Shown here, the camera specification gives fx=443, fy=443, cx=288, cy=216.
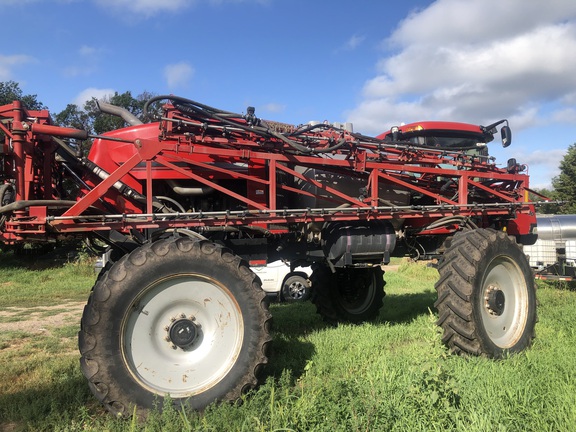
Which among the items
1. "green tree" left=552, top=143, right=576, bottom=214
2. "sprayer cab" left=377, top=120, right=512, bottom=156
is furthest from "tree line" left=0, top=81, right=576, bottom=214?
"sprayer cab" left=377, top=120, right=512, bottom=156

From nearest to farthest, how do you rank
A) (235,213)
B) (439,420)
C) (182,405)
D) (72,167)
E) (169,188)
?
(439,420), (182,405), (235,213), (72,167), (169,188)

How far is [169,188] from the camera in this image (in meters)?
4.61

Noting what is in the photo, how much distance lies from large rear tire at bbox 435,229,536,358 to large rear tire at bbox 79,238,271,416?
197cm

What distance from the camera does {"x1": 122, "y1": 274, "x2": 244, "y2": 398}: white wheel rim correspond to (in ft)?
11.1

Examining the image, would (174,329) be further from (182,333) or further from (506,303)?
(506,303)

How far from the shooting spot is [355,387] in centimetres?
329

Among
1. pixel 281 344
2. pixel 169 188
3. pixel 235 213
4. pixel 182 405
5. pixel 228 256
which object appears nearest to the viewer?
pixel 182 405

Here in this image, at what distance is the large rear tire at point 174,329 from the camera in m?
3.21

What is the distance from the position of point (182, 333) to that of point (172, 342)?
10 cm

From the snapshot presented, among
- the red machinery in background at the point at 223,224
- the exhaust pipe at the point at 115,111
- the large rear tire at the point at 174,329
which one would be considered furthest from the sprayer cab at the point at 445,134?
the large rear tire at the point at 174,329

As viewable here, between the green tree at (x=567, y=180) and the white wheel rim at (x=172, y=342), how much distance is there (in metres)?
37.3

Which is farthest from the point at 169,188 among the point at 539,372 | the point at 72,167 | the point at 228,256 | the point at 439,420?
the point at 539,372

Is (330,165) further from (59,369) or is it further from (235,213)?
(59,369)

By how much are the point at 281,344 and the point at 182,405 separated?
6.20 ft
